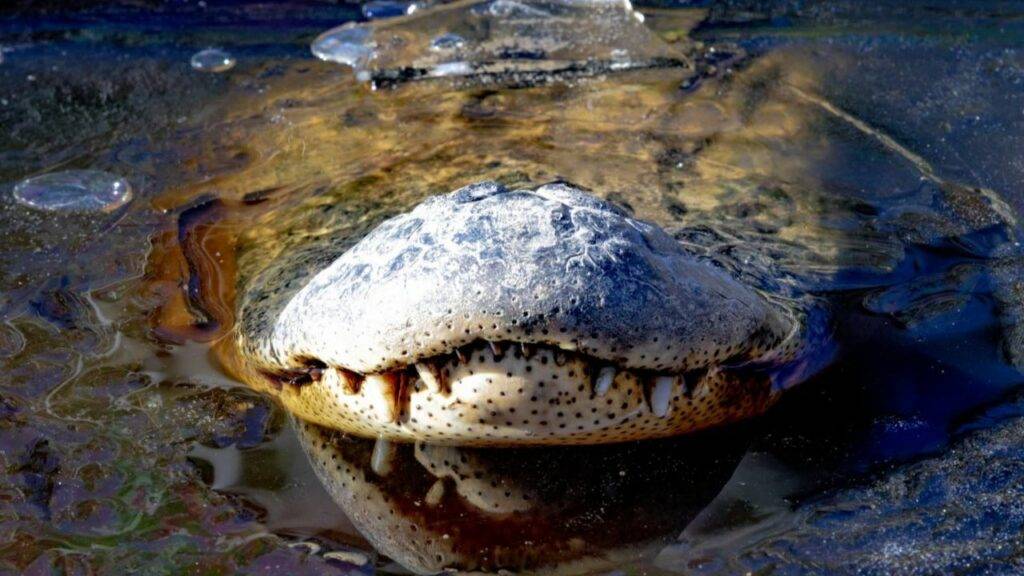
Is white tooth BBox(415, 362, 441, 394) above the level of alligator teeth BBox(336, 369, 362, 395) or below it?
above

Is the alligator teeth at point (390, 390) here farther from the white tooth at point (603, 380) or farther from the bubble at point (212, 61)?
the bubble at point (212, 61)

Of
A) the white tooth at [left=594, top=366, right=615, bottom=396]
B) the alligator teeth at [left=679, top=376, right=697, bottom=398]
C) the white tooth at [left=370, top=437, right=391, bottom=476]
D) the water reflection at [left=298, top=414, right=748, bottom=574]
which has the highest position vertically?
the white tooth at [left=594, top=366, right=615, bottom=396]

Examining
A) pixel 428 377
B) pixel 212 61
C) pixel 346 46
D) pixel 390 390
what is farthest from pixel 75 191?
pixel 428 377

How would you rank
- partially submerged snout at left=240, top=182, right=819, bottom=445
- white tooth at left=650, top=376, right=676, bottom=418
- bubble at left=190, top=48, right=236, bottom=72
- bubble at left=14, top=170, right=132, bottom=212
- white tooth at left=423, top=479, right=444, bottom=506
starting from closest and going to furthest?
1. partially submerged snout at left=240, top=182, right=819, bottom=445
2. white tooth at left=650, top=376, right=676, bottom=418
3. white tooth at left=423, top=479, right=444, bottom=506
4. bubble at left=14, top=170, right=132, bottom=212
5. bubble at left=190, top=48, right=236, bottom=72

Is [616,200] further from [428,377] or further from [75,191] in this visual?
[75,191]

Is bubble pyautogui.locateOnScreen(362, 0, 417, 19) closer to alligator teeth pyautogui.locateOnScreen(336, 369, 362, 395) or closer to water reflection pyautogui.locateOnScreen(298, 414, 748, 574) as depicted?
water reflection pyautogui.locateOnScreen(298, 414, 748, 574)

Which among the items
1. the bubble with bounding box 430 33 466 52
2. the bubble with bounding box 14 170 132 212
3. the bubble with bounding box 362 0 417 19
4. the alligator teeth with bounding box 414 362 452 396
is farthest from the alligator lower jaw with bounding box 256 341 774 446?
the bubble with bounding box 362 0 417 19

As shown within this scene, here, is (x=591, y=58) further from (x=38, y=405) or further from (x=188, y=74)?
(x=38, y=405)
